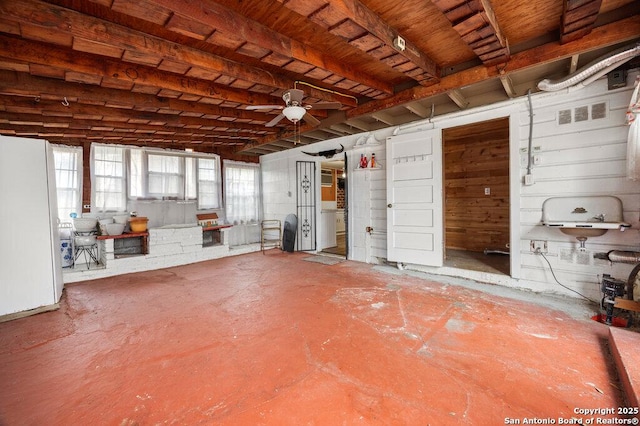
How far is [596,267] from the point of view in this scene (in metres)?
3.22

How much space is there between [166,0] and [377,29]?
5.29 feet

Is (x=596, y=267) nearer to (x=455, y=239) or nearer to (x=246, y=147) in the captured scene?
(x=455, y=239)

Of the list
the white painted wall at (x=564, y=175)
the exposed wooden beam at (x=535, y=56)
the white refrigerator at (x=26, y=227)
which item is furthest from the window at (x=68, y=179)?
the white painted wall at (x=564, y=175)

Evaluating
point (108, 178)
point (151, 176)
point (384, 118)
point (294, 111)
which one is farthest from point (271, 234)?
point (294, 111)

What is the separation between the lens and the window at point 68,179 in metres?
5.10

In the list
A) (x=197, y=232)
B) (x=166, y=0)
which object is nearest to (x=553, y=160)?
(x=166, y=0)

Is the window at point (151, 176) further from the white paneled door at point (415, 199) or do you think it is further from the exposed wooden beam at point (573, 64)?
the exposed wooden beam at point (573, 64)

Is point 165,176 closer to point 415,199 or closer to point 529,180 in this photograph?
point 415,199

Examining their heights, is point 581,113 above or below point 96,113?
below

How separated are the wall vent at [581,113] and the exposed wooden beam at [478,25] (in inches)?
50.4

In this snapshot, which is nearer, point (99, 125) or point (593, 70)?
point (593, 70)

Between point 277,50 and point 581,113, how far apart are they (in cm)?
368

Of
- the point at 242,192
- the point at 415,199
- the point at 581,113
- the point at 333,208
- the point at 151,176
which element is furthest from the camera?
the point at 333,208

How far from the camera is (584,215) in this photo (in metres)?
3.25
